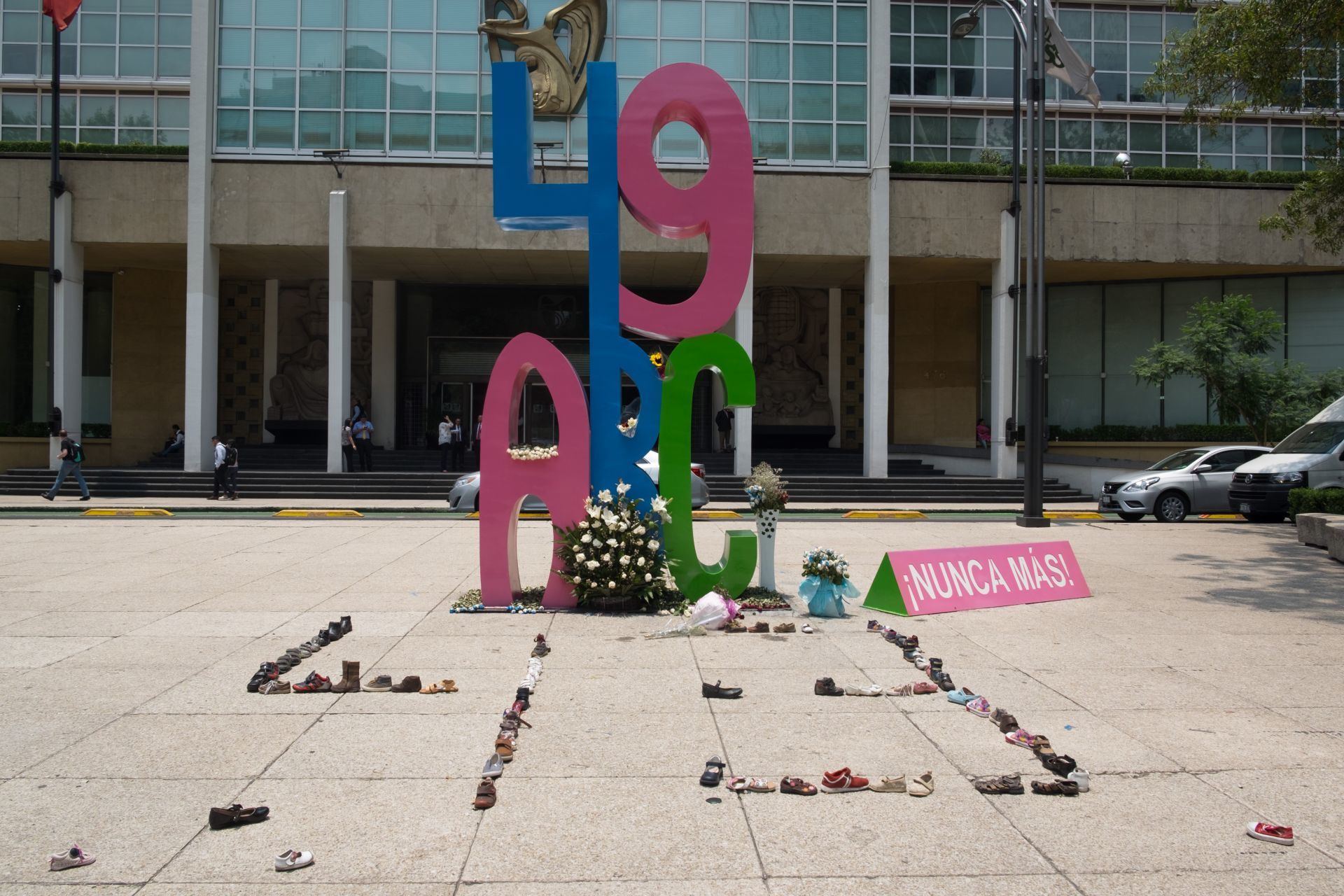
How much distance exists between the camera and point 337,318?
28.8m

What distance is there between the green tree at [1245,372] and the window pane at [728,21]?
46.8 ft

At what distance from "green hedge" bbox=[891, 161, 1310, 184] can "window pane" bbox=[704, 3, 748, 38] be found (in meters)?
5.72

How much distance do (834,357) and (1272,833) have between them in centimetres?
3316

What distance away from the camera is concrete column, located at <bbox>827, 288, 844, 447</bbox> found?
37.0 m

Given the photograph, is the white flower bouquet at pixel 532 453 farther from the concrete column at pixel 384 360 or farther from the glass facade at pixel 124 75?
the concrete column at pixel 384 360

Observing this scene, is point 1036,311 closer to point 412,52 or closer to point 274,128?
point 412,52

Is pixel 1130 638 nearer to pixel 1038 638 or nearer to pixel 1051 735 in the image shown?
pixel 1038 638

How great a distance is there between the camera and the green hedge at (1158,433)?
105 ft

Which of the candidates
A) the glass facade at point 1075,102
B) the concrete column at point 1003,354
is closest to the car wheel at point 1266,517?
the concrete column at point 1003,354

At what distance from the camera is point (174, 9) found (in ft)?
101

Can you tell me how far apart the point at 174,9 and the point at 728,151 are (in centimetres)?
2733

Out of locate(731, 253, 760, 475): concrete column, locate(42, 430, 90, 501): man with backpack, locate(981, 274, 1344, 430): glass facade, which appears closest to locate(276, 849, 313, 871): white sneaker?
locate(42, 430, 90, 501): man with backpack

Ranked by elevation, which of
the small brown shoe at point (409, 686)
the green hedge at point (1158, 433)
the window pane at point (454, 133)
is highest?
the window pane at point (454, 133)

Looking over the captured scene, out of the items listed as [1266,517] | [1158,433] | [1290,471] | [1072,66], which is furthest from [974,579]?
[1158,433]
